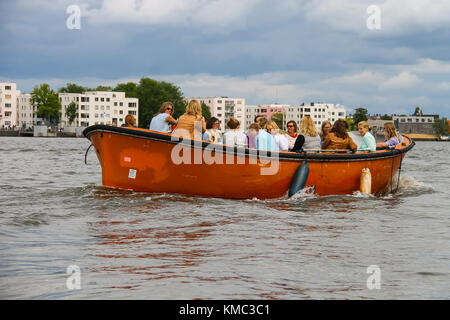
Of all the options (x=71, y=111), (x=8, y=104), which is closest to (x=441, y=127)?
(x=71, y=111)

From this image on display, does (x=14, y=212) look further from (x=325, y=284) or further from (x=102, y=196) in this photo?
(x=325, y=284)

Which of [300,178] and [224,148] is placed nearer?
[224,148]

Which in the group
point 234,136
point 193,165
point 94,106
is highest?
point 94,106

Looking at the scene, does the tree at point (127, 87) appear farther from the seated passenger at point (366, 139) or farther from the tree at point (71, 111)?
the seated passenger at point (366, 139)

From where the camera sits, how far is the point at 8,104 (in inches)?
6358

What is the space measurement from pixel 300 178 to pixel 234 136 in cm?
156

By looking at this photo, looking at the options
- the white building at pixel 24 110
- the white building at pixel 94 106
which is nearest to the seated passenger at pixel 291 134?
the white building at pixel 94 106

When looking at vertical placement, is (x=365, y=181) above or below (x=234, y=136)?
below

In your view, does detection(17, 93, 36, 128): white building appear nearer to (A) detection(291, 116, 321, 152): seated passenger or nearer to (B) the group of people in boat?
(B) the group of people in boat

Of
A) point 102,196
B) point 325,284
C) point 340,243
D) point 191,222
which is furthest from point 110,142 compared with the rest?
point 325,284

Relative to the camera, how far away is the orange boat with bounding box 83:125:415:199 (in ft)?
36.4

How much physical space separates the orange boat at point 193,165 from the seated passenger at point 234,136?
1.88ft

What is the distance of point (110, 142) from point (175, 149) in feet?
4.34

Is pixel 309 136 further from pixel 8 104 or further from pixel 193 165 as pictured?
pixel 8 104
